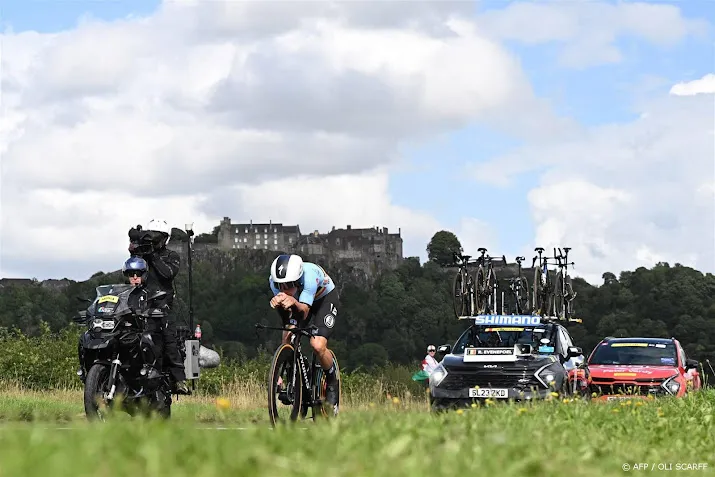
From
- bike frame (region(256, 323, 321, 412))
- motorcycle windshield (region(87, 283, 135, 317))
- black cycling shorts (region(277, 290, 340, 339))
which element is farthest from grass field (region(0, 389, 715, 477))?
motorcycle windshield (region(87, 283, 135, 317))

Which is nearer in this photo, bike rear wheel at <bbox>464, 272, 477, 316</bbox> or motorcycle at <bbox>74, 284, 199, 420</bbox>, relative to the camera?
motorcycle at <bbox>74, 284, 199, 420</bbox>

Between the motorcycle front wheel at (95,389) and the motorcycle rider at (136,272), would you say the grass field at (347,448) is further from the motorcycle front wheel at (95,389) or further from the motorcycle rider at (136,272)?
the motorcycle rider at (136,272)

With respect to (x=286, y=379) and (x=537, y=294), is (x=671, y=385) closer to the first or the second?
(x=537, y=294)

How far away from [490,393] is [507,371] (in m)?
0.44

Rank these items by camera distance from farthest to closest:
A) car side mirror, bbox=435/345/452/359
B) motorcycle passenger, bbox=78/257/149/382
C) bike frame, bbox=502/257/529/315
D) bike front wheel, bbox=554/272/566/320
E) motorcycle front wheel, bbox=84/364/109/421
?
bike front wheel, bbox=554/272/566/320, bike frame, bbox=502/257/529/315, car side mirror, bbox=435/345/452/359, motorcycle passenger, bbox=78/257/149/382, motorcycle front wheel, bbox=84/364/109/421

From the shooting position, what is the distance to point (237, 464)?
524 centimetres

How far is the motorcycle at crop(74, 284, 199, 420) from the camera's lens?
1302 cm

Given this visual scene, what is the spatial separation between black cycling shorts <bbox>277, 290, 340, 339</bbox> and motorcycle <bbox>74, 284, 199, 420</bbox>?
141 cm

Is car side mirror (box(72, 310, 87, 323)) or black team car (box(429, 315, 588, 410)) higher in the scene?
car side mirror (box(72, 310, 87, 323))

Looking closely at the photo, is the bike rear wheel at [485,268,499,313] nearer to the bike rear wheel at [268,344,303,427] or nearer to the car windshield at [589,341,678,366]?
the car windshield at [589,341,678,366]

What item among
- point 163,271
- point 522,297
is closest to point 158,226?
point 163,271

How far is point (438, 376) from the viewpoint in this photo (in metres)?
18.2

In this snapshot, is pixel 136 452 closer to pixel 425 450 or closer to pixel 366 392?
pixel 425 450

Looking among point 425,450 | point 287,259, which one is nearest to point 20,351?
point 287,259
